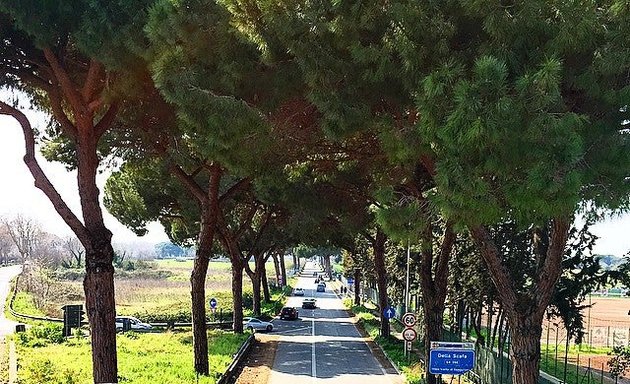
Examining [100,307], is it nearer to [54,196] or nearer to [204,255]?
[54,196]

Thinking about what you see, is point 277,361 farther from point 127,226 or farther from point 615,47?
point 615,47

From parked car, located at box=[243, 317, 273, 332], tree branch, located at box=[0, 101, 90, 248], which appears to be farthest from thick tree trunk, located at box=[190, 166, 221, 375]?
parked car, located at box=[243, 317, 273, 332]

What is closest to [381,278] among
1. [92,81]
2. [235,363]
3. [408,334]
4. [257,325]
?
[257,325]

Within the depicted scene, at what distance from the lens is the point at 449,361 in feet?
41.6

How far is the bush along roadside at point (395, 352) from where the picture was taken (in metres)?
21.3

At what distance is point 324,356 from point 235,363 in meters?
5.82

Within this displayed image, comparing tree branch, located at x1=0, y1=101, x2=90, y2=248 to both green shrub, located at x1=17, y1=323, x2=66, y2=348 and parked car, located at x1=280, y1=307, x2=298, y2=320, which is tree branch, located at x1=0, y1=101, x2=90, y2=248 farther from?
parked car, located at x1=280, y1=307, x2=298, y2=320

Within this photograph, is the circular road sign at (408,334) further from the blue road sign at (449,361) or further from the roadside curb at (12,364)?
the roadside curb at (12,364)

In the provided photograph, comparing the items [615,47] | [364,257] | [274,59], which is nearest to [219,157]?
[274,59]

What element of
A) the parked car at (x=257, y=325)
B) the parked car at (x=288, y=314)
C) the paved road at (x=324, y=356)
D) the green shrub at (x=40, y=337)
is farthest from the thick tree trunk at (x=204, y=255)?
the parked car at (x=288, y=314)

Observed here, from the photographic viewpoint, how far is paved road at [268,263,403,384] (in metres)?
21.6

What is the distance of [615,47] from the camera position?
7.63 metres

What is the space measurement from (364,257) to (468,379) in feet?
93.8

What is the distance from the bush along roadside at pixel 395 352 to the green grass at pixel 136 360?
585 centimetres
